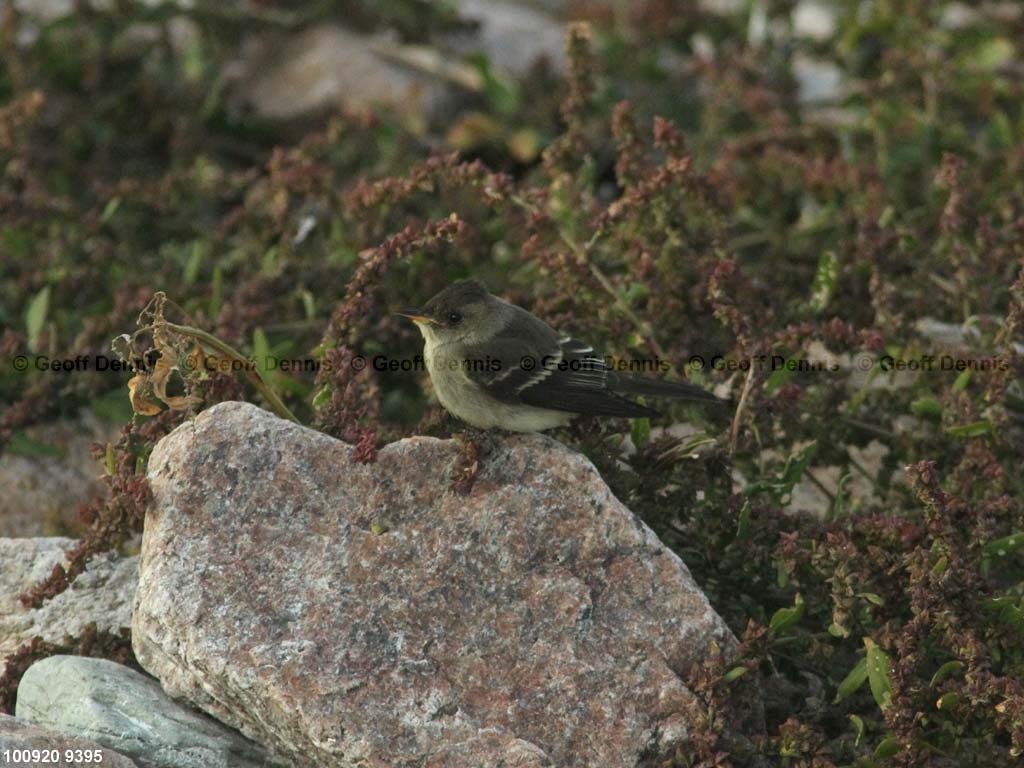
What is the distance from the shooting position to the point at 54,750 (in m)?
4.05

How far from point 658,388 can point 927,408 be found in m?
1.25

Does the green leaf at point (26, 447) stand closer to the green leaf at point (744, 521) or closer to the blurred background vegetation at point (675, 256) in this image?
the blurred background vegetation at point (675, 256)

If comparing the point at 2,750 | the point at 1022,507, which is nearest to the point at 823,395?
the point at 1022,507

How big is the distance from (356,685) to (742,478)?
2.47 m

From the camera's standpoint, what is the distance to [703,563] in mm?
5316

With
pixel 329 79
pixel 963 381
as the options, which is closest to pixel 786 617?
pixel 963 381

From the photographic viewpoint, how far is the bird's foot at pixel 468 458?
4.86 meters

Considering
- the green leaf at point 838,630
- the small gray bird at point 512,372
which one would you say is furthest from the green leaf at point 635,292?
the green leaf at point 838,630

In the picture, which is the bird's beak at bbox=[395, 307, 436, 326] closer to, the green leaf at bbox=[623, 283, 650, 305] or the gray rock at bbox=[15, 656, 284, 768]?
the green leaf at bbox=[623, 283, 650, 305]

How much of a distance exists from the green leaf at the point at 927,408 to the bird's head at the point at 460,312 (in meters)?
1.84

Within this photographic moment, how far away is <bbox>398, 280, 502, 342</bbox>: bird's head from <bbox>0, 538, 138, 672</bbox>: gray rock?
1.53 meters

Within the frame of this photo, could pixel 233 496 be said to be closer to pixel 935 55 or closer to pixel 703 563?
pixel 703 563

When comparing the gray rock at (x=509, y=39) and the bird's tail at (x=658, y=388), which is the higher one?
the bird's tail at (x=658, y=388)

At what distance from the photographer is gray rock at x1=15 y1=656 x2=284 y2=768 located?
432 cm
